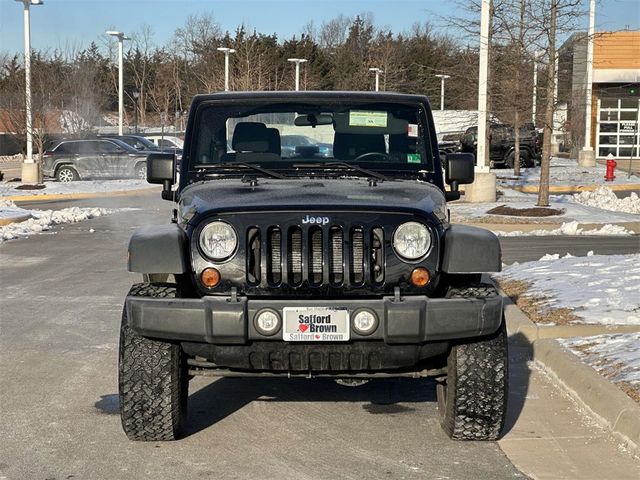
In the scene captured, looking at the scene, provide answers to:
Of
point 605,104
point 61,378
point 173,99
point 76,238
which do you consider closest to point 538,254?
point 76,238

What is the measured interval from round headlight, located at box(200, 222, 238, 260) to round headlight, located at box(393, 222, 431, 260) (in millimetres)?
857

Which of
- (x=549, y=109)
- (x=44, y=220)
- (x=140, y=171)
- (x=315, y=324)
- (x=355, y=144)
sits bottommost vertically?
(x=44, y=220)

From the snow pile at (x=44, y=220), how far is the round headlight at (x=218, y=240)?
1295 centimetres

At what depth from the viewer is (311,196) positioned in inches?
233

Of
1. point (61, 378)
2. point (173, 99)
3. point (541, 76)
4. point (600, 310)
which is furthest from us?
point (173, 99)

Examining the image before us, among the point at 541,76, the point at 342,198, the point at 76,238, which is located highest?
the point at 541,76

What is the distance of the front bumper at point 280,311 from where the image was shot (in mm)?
5371

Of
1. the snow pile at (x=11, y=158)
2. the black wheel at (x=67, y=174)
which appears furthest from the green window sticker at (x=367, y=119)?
the snow pile at (x=11, y=158)

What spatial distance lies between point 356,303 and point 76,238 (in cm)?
1385

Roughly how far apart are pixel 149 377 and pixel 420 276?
152 centimetres

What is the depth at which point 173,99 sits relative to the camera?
6669 cm

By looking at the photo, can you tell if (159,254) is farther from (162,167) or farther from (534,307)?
(534,307)

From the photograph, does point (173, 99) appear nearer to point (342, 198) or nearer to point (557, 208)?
point (557, 208)

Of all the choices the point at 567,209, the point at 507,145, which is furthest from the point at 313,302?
the point at 507,145
